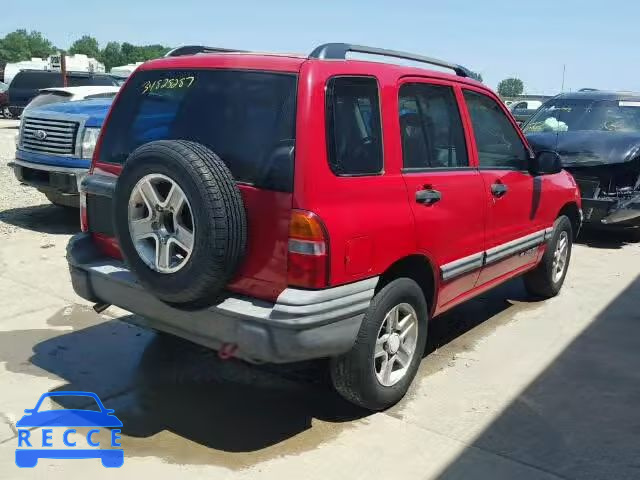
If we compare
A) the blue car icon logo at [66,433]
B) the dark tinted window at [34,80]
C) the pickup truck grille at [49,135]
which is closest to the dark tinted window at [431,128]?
the blue car icon logo at [66,433]

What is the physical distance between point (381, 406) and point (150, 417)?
50.2 inches

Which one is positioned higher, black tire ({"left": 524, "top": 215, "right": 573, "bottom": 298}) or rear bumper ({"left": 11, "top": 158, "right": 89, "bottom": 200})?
rear bumper ({"left": 11, "top": 158, "right": 89, "bottom": 200})

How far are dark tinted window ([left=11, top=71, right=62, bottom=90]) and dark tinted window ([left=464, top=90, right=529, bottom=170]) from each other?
2044 cm

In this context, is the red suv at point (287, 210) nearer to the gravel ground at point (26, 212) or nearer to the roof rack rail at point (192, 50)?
the roof rack rail at point (192, 50)

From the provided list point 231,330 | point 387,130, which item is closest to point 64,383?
point 231,330

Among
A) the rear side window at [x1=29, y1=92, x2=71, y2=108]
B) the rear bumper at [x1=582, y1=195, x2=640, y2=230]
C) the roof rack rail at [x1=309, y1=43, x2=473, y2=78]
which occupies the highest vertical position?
the roof rack rail at [x1=309, y1=43, x2=473, y2=78]

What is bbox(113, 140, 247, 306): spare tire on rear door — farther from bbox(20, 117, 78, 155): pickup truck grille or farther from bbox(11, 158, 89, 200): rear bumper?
bbox(20, 117, 78, 155): pickup truck grille

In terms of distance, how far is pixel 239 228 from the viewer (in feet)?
9.78

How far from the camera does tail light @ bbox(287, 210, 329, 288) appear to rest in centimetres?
293

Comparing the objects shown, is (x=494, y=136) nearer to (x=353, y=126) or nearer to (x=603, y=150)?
(x=353, y=126)

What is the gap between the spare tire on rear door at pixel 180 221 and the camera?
9.57ft

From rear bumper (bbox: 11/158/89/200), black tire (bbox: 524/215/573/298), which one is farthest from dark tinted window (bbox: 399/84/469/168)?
rear bumper (bbox: 11/158/89/200)

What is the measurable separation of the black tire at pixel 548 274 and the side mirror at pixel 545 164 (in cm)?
79

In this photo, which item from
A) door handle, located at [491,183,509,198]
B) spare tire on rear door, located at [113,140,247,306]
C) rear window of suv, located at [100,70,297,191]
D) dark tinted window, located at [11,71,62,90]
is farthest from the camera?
dark tinted window, located at [11,71,62,90]
